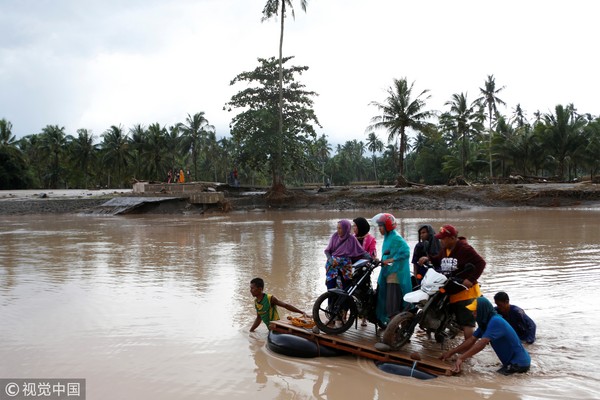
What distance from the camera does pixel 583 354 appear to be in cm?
508

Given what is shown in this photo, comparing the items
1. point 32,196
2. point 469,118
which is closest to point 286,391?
point 32,196

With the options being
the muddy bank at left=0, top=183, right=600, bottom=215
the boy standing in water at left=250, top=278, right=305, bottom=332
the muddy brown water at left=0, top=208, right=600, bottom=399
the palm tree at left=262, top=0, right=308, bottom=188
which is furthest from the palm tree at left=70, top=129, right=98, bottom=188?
the boy standing in water at left=250, top=278, right=305, bottom=332

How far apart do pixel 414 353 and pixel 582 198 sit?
2684 cm

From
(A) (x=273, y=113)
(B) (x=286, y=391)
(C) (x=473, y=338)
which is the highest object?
(A) (x=273, y=113)

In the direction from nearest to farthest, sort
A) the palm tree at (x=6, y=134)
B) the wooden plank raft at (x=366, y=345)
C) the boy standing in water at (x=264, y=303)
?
the wooden plank raft at (x=366, y=345) < the boy standing in water at (x=264, y=303) < the palm tree at (x=6, y=134)

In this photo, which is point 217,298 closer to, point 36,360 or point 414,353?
point 36,360

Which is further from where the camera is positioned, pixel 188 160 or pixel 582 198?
pixel 188 160

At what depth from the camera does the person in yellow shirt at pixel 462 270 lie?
4.86m

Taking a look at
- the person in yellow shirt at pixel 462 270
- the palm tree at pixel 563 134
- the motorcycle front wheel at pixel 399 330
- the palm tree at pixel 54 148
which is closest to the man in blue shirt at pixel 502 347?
the person in yellow shirt at pixel 462 270

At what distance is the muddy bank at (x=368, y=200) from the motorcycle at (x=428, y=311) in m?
25.2

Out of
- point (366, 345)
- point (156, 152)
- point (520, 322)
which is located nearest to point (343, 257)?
point (366, 345)

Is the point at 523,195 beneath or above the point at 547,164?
beneath

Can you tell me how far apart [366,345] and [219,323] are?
2.33 meters

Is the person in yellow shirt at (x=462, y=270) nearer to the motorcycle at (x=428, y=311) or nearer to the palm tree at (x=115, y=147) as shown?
the motorcycle at (x=428, y=311)
